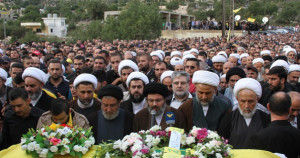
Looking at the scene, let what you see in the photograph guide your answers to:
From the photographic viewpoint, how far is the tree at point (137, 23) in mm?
30328

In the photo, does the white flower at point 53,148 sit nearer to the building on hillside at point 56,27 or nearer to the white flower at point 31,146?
Result: the white flower at point 31,146

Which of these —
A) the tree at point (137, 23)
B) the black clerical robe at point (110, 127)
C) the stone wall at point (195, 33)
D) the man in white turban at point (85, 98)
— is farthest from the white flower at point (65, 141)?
the stone wall at point (195, 33)

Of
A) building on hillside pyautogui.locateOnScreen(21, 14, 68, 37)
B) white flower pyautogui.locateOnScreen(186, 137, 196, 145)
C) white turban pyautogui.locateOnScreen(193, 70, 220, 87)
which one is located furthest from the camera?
building on hillside pyautogui.locateOnScreen(21, 14, 68, 37)

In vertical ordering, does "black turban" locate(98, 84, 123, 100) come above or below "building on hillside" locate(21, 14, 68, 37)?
below

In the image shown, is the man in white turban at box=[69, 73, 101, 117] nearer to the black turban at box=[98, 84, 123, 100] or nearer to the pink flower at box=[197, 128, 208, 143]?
the black turban at box=[98, 84, 123, 100]

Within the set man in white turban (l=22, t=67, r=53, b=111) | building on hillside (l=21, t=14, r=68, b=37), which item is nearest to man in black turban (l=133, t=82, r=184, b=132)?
man in white turban (l=22, t=67, r=53, b=111)

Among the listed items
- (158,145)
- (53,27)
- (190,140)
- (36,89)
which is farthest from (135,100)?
(53,27)

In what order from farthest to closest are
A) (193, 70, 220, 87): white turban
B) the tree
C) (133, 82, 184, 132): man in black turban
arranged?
1. the tree
2. (193, 70, 220, 87): white turban
3. (133, 82, 184, 132): man in black turban

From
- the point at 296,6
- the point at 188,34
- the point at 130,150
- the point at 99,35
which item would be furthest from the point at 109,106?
the point at 296,6

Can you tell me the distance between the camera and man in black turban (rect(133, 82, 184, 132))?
4.55 metres

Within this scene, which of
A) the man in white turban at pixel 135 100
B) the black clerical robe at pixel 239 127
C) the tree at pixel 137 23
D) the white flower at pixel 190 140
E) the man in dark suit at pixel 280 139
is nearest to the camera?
the white flower at pixel 190 140

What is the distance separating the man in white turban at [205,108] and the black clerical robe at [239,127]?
0.84 feet

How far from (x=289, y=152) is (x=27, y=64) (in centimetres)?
644

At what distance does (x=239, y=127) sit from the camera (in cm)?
439
